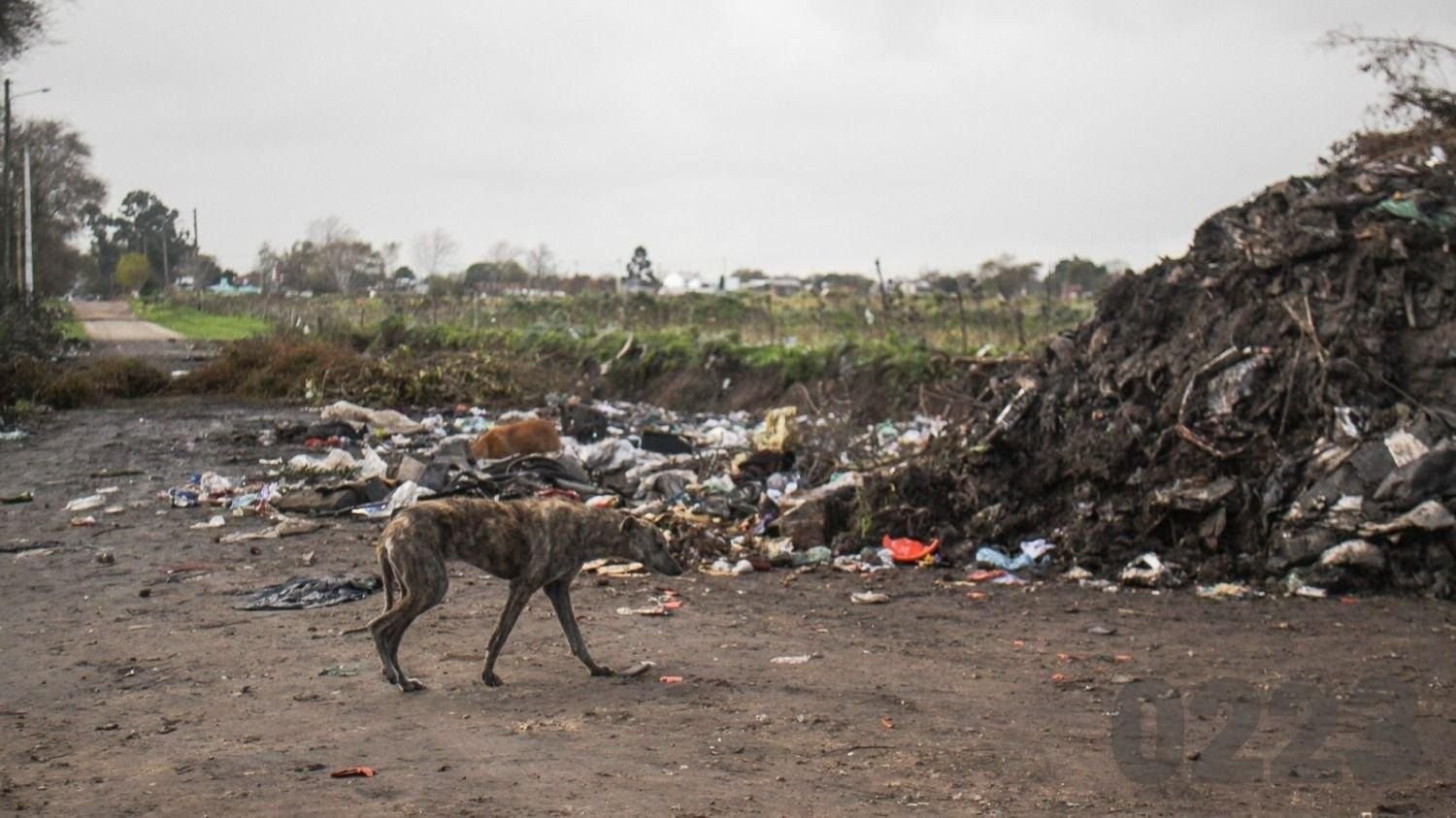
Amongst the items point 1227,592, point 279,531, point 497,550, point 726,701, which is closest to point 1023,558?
point 1227,592

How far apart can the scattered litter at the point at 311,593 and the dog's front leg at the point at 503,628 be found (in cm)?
236

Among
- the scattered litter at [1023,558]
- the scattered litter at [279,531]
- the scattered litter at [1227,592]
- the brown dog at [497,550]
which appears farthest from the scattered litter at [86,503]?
the scattered litter at [1227,592]

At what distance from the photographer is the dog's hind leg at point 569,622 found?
6.96 metres

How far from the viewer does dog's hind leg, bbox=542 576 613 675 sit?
6.96 meters

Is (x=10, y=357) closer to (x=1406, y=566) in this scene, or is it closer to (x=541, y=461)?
(x=541, y=461)

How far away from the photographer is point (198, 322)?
42812 millimetres

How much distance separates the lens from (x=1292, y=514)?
977cm

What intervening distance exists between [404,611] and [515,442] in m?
7.43

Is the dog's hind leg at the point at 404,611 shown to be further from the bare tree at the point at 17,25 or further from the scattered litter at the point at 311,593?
the bare tree at the point at 17,25

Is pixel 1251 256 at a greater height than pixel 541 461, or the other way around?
pixel 1251 256

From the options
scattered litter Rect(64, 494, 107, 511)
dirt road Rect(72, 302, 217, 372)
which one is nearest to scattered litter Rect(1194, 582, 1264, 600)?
scattered litter Rect(64, 494, 107, 511)

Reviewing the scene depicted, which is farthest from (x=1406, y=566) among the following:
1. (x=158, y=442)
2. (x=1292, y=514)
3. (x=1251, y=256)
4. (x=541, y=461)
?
(x=158, y=442)

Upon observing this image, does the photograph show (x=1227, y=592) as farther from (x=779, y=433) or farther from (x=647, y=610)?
(x=779, y=433)

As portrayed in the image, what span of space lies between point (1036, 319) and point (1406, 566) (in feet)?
64.3
